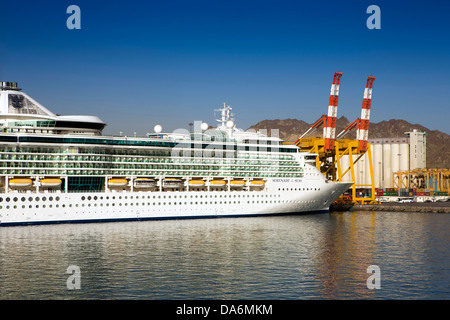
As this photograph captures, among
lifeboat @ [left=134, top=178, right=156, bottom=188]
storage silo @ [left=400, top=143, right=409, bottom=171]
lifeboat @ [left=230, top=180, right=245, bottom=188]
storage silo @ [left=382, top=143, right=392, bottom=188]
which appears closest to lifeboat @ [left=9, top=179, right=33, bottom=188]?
lifeboat @ [left=134, top=178, right=156, bottom=188]

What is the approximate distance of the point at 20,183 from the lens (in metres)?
50.8

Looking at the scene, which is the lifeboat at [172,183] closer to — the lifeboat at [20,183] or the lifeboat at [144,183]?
the lifeboat at [144,183]

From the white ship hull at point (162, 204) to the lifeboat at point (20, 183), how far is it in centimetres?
93

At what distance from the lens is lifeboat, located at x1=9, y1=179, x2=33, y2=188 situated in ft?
166

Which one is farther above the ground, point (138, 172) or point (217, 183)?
point (138, 172)

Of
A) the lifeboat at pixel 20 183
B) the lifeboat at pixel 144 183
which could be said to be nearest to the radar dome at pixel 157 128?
the lifeboat at pixel 144 183

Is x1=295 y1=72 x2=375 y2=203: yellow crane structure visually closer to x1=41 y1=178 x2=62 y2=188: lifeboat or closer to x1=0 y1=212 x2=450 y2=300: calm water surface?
x1=0 y1=212 x2=450 y2=300: calm water surface

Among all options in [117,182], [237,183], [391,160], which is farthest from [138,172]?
[391,160]

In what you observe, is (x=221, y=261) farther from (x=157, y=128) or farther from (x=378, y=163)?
(x=378, y=163)

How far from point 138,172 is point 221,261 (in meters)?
27.5

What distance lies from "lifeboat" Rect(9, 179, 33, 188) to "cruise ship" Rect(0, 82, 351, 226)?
3.8 inches

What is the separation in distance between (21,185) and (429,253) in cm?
3897

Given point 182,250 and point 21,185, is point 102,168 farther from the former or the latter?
point 182,250

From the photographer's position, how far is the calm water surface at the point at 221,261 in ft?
85.0
